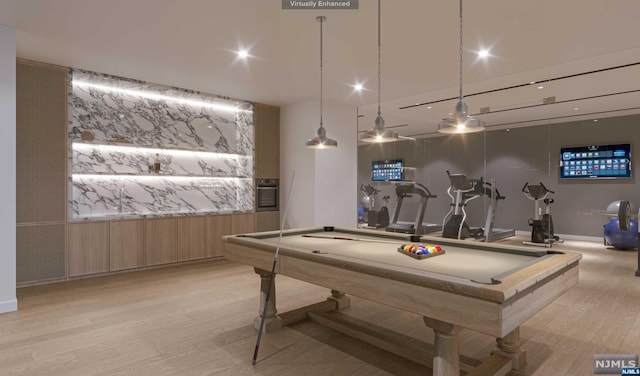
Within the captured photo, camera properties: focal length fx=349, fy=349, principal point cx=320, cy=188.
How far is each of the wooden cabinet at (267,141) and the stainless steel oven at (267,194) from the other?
12 centimetres

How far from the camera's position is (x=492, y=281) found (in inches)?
66.4

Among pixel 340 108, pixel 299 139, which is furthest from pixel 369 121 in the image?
pixel 299 139

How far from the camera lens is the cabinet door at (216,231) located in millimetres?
6070

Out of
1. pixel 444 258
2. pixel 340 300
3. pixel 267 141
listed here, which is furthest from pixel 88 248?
pixel 444 258

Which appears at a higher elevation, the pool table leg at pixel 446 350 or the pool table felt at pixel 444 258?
the pool table felt at pixel 444 258

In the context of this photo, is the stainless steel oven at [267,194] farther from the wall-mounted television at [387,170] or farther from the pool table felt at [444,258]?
the pool table felt at [444,258]

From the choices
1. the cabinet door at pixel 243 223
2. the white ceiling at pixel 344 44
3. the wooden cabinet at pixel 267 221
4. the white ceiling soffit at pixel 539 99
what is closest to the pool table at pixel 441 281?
the white ceiling at pixel 344 44

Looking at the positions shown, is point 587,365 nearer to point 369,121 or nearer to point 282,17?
point 282,17

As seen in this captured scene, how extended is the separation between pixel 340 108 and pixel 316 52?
2.56 metres

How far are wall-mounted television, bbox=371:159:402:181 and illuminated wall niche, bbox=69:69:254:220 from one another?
292 cm

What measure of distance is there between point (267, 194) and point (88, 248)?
3035 mm

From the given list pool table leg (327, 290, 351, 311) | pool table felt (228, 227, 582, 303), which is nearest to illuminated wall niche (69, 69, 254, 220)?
pool table felt (228, 227, 582, 303)

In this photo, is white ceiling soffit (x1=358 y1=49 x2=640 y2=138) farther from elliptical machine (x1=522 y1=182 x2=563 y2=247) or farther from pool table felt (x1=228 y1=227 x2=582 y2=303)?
pool table felt (x1=228 y1=227 x2=582 y2=303)

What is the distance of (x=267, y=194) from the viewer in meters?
6.84
